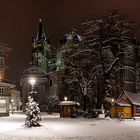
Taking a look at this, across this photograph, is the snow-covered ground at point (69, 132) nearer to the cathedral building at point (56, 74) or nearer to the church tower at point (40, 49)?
the cathedral building at point (56, 74)

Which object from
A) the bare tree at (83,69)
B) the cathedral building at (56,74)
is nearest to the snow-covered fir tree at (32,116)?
the bare tree at (83,69)

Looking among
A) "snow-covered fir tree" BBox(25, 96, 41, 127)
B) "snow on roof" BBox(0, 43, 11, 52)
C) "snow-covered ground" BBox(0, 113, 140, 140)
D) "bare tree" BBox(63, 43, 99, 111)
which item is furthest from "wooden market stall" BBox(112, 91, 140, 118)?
"snow on roof" BBox(0, 43, 11, 52)

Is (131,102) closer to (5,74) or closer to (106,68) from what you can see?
(106,68)

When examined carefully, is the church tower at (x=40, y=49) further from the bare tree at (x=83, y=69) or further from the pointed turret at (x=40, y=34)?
the bare tree at (x=83, y=69)

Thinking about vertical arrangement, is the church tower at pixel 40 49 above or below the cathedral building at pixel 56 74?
above

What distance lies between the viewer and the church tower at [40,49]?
129 m

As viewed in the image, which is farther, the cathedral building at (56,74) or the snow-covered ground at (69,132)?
the cathedral building at (56,74)

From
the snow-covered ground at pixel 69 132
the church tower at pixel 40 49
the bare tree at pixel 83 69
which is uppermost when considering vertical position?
the church tower at pixel 40 49

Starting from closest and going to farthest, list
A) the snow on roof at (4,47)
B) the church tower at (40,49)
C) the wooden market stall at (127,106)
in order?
the wooden market stall at (127,106)
the snow on roof at (4,47)
the church tower at (40,49)

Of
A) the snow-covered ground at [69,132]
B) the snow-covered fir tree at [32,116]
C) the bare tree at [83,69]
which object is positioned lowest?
the snow-covered ground at [69,132]

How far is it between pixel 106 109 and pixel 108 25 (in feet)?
35.7

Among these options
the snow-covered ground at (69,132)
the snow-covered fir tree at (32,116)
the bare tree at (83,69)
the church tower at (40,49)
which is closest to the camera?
the snow-covered ground at (69,132)

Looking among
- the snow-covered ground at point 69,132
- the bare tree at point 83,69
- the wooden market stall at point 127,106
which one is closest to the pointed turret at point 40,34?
the bare tree at point 83,69

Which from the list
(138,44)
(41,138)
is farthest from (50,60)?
(41,138)
